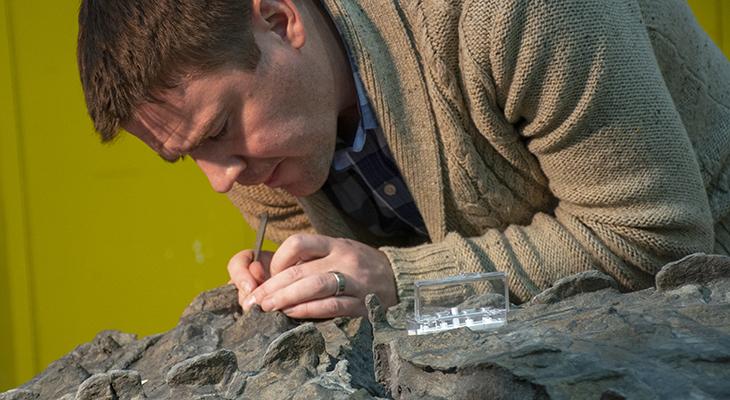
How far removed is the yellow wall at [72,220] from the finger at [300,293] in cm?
143

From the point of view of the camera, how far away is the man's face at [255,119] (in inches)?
59.8

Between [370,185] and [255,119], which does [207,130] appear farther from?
[370,185]

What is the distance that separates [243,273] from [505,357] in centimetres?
87

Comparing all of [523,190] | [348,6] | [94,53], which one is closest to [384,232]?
[523,190]

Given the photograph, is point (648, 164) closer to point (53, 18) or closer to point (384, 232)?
point (384, 232)

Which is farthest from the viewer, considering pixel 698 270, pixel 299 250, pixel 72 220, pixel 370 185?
pixel 72 220

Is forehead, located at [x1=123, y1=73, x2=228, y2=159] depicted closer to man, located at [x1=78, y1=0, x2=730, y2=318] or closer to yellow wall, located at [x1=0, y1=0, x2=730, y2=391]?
man, located at [x1=78, y1=0, x2=730, y2=318]

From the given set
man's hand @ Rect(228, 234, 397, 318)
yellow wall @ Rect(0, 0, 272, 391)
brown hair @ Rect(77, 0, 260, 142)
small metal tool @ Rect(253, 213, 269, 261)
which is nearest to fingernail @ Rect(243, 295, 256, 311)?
man's hand @ Rect(228, 234, 397, 318)

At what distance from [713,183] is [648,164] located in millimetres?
273

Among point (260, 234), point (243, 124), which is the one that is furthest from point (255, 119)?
point (260, 234)

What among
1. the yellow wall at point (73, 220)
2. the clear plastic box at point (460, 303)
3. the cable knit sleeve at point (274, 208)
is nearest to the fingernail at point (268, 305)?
the clear plastic box at point (460, 303)

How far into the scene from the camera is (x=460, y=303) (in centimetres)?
123

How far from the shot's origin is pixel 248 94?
5.03 feet

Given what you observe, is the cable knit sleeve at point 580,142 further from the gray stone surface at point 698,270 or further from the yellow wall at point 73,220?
the yellow wall at point 73,220
